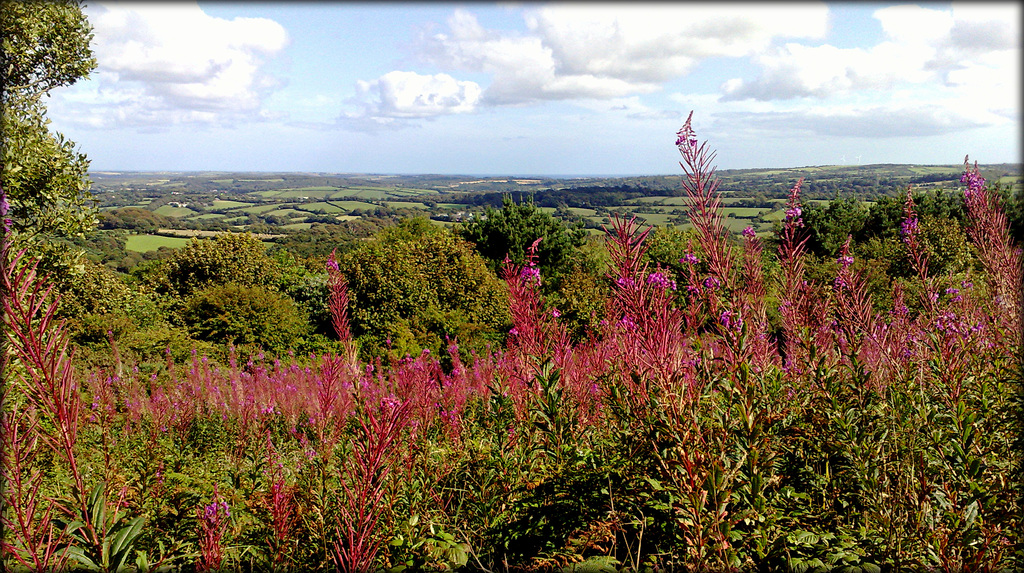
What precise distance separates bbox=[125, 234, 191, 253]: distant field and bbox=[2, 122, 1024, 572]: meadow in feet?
121

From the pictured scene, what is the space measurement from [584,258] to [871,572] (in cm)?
2086

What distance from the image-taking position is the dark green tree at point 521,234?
22625 millimetres

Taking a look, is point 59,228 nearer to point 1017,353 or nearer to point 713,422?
point 713,422

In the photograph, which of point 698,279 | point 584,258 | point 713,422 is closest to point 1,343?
point 713,422

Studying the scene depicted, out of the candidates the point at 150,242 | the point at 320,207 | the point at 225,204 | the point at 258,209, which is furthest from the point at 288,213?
the point at 150,242

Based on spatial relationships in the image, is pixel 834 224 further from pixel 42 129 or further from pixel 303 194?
pixel 303 194

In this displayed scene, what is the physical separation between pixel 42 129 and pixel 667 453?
9934mm

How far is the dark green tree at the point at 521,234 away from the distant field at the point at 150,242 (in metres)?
21.9

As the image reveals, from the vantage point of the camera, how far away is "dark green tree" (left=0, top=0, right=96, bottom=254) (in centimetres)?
690

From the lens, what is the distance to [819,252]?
2514 centimetres

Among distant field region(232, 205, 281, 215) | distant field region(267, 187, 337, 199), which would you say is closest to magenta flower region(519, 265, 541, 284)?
distant field region(232, 205, 281, 215)

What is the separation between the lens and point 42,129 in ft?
25.4

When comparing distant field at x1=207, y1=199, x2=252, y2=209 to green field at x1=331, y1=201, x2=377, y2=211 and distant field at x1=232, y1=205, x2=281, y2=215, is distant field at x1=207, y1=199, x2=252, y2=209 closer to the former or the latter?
distant field at x1=232, y1=205, x2=281, y2=215

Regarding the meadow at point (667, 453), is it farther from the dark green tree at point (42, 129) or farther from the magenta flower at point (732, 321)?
the dark green tree at point (42, 129)
